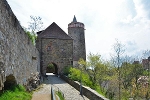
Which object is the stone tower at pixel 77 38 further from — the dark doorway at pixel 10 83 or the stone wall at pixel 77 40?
the dark doorway at pixel 10 83

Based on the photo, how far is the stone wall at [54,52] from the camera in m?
27.8

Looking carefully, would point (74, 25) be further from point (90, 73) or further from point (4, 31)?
point (4, 31)

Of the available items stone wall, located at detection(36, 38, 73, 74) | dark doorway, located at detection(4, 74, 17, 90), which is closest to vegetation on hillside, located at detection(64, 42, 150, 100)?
stone wall, located at detection(36, 38, 73, 74)

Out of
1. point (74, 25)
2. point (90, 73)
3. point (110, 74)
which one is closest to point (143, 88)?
point (110, 74)

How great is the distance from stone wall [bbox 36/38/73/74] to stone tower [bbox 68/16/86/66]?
1326 centimetres

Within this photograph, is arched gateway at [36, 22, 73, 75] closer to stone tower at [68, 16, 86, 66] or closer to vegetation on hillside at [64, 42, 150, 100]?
vegetation on hillside at [64, 42, 150, 100]

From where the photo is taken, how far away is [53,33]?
29.2 meters

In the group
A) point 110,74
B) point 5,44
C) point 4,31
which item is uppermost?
point 4,31

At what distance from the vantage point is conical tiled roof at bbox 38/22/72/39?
2860cm

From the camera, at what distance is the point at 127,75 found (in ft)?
90.6

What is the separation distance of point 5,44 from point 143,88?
23.6 meters

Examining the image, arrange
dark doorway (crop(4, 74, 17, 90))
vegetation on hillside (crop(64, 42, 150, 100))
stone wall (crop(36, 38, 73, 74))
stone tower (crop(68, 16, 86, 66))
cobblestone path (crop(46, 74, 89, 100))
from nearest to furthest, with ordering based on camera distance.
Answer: dark doorway (crop(4, 74, 17, 90)) < cobblestone path (crop(46, 74, 89, 100)) < vegetation on hillside (crop(64, 42, 150, 100)) < stone wall (crop(36, 38, 73, 74)) < stone tower (crop(68, 16, 86, 66))

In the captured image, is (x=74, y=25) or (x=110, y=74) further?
(x=74, y=25)

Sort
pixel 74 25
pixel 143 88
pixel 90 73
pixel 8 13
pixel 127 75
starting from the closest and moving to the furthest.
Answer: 1. pixel 8 13
2. pixel 90 73
3. pixel 143 88
4. pixel 127 75
5. pixel 74 25
